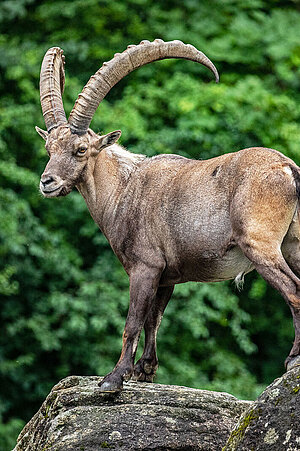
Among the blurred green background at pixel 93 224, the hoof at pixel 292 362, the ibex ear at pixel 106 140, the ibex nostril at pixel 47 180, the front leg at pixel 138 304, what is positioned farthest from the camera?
the blurred green background at pixel 93 224

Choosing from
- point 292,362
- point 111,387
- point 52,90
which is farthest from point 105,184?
point 292,362

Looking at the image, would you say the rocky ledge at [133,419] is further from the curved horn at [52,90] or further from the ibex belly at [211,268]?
the curved horn at [52,90]

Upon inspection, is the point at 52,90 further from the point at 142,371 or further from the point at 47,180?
the point at 142,371

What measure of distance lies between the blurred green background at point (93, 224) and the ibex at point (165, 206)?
16.9 feet

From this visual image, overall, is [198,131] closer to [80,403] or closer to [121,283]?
[121,283]

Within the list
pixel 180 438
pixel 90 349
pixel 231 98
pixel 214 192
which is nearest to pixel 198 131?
pixel 231 98

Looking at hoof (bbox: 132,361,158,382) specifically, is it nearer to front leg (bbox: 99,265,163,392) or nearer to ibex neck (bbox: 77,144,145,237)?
front leg (bbox: 99,265,163,392)

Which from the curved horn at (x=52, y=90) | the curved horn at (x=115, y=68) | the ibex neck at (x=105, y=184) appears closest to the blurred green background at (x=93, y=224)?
the curved horn at (x=52, y=90)

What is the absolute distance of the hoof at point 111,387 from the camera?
21.3 ft

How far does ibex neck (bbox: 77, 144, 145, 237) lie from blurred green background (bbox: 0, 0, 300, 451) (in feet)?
16.7

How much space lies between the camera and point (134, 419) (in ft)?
20.3

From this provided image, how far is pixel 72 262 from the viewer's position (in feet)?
43.9

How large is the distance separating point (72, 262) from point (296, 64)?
17.3 ft

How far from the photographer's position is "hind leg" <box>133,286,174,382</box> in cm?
727
